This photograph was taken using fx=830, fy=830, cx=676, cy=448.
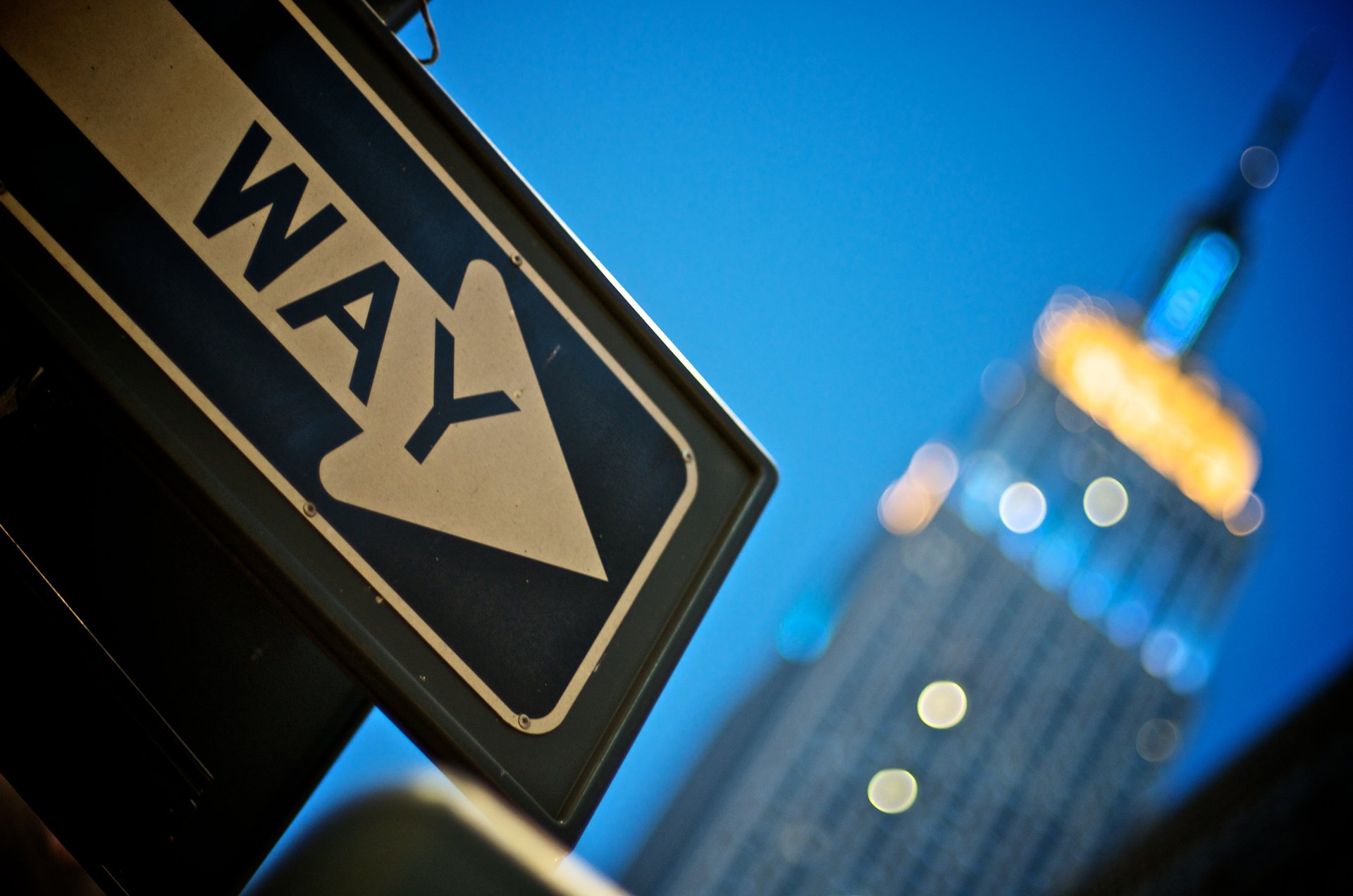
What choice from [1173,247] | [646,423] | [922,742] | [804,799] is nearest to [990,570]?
[922,742]

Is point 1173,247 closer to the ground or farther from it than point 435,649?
farther from it

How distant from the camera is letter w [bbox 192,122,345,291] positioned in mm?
1151

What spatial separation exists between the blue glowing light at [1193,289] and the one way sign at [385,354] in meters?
76.5

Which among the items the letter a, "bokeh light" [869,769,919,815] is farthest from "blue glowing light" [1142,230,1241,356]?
the letter a

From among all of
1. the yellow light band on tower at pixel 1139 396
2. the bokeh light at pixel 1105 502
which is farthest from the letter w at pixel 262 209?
the yellow light band on tower at pixel 1139 396

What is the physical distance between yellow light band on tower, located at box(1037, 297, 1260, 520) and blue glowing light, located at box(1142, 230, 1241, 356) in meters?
5.89

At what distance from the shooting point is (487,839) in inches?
29.5

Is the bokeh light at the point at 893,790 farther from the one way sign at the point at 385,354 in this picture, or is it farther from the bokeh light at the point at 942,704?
the one way sign at the point at 385,354

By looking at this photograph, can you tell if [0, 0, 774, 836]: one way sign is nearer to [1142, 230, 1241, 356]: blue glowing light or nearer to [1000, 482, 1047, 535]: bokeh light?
[1000, 482, 1047, 535]: bokeh light

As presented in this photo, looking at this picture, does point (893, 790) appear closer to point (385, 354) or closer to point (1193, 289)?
point (1193, 289)

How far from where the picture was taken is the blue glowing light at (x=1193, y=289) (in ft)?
226

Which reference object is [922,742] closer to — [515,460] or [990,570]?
[990,570]

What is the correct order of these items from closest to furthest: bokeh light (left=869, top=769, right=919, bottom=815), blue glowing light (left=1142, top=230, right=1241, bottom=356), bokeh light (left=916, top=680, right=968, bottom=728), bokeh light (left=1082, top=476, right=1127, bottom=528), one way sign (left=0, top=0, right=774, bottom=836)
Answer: one way sign (left=0, top=0, right=774, bottom=836) < bokeh light (left=869, top=769, right=919, bottom=815) < bokeh light (left=916, top=680, right=968, bottom=728) < bokeh light (left=1082, top=476, right=1127, bottom=528) < blue glowing light (left=1142, top=230, right=1241, bottom=356)

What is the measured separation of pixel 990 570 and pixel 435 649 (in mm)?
64274
